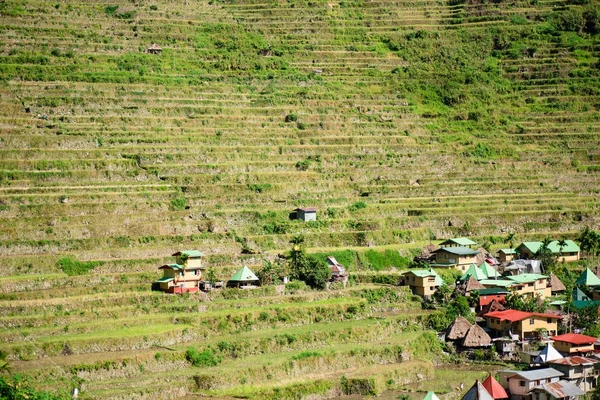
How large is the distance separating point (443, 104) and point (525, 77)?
500 cm

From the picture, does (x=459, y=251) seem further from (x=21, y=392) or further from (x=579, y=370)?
(x=21, y=392)

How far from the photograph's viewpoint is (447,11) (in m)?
55.8


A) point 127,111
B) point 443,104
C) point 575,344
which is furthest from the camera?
point 443,104

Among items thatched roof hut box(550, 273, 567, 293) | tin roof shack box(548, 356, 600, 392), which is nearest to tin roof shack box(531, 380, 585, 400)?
tin roof shack box(548, 356, 600, 392)

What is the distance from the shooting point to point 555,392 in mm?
26656

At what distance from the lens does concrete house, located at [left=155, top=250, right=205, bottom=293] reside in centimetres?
3100

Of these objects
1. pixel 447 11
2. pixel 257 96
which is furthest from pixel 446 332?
pixel 447 11

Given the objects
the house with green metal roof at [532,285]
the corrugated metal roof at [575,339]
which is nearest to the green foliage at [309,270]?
the house with green metal roof at [532,285]

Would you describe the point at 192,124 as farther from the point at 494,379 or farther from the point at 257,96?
the point at 494,379

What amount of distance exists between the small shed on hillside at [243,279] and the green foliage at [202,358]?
4.22m

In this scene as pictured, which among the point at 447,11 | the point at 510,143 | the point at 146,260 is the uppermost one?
the point at 447,11

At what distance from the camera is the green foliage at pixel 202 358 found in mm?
27688

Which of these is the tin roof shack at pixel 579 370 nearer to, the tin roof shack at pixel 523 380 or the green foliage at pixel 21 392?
the tin roof shack at pixel 523 380

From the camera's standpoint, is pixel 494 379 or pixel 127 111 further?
pixel 127 111
